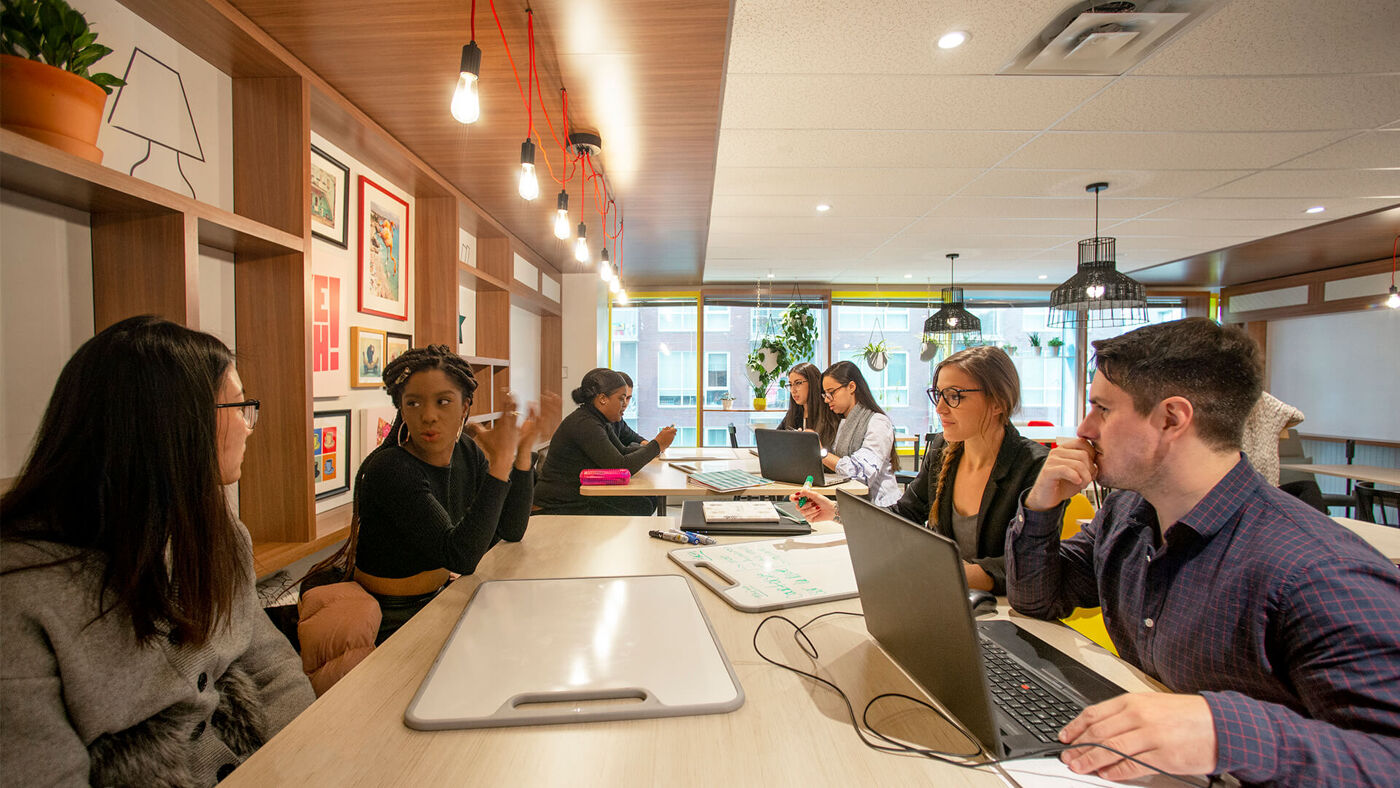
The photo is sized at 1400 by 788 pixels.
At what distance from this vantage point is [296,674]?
122cm

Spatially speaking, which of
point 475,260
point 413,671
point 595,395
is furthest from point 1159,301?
point 413,671

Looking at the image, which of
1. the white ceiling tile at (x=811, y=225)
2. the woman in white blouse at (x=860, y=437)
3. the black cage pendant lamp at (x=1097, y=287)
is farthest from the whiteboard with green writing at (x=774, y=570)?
the white ceiling tile at (x=811, y=225)

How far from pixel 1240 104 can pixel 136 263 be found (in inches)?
164

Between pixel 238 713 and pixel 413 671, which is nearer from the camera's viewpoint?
pixel 413 671

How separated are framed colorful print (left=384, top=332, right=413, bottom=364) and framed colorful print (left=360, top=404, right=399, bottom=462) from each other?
0.27 m

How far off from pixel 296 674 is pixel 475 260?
3.81m

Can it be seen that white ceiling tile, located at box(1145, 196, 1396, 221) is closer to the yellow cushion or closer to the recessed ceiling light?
the recessed ceiling light

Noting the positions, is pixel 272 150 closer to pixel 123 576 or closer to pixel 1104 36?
pixel 123 576

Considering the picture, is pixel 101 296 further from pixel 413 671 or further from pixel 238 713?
pixel 413 671

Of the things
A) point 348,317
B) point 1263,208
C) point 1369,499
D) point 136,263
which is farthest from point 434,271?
point 1369,499

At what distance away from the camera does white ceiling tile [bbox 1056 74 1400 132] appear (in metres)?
2.38

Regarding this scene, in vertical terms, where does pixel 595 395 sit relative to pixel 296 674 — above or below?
above

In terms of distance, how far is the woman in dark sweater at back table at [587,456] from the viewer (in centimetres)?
329

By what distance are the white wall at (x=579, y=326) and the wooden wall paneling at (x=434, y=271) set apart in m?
2.96
